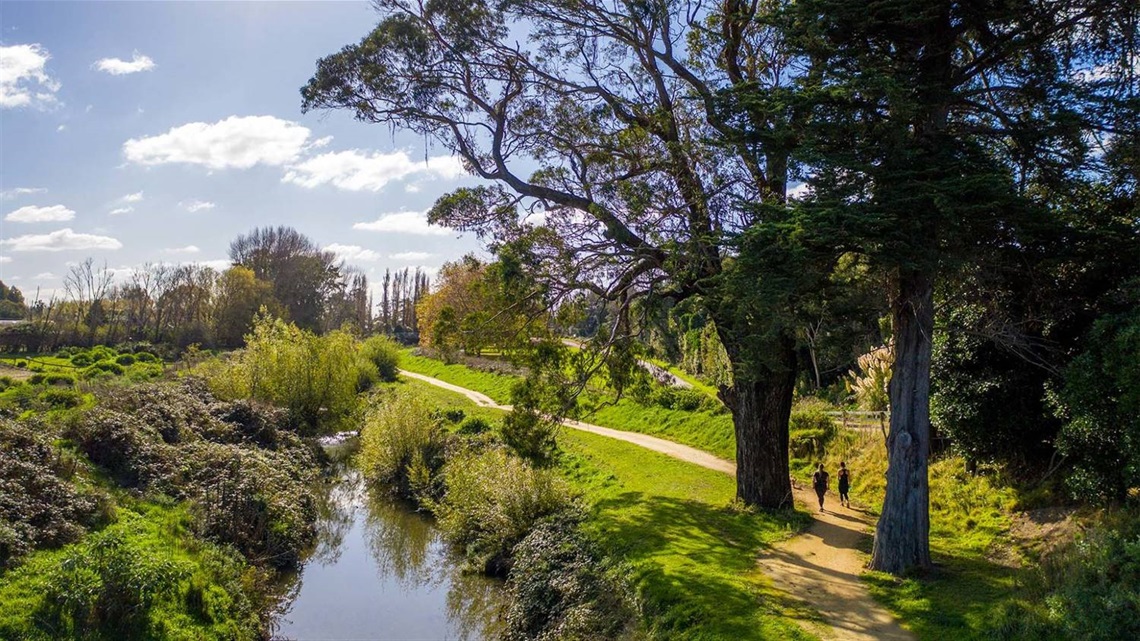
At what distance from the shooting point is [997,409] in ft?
46.8

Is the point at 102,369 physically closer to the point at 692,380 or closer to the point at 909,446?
the point at 692,380

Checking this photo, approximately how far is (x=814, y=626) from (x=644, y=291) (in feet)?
26.2

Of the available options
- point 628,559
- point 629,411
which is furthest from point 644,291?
point 629,411

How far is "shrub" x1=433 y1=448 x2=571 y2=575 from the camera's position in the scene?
16656mm

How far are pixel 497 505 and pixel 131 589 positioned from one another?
776cm

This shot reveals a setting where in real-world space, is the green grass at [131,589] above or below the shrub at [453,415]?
below

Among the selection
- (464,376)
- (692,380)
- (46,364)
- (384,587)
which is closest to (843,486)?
(384,587)

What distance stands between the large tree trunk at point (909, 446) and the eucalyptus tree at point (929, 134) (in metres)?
0.02

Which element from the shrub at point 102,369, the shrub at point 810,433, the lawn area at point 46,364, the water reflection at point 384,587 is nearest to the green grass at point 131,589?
the water reflection at point 384,587

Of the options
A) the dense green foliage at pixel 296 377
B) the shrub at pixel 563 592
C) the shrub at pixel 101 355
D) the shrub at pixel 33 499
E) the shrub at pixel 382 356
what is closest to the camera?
the shrub at pixel 563 592

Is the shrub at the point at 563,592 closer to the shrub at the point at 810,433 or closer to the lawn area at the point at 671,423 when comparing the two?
the lawn area at the point at 671,423

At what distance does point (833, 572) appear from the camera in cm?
1248

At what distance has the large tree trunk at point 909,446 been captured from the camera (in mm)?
11820

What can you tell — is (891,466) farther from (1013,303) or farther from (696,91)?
(696,91)
